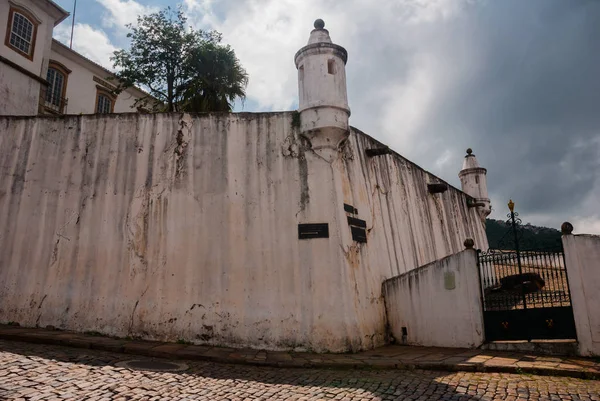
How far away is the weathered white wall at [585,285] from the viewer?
6.77 m

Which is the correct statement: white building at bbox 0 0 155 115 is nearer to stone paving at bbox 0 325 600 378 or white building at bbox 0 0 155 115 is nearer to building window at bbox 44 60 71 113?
building window at bbox 44 60 71 113

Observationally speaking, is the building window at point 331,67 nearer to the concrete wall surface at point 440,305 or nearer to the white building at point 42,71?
the concrete wall surface at point 440,305

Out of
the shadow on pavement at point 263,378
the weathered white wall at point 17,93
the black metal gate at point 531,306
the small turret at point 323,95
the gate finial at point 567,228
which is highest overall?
the weathered white wall at point 17,93

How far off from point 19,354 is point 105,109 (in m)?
18.1

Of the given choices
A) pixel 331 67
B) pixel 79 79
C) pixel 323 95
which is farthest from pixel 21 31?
pixel 323 95

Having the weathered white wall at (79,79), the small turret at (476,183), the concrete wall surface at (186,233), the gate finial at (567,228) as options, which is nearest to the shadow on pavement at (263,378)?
the concrete wall surface at (186,233)

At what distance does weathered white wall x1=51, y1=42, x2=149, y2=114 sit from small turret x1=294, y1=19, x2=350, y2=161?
15160 mm

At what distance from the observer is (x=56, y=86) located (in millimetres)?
19016

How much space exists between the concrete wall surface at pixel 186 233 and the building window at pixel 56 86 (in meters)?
10.3

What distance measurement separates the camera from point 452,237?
14.5 metres

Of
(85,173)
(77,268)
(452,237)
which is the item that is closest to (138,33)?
(85,173)

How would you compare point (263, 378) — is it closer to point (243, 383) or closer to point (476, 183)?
point (243, 383)

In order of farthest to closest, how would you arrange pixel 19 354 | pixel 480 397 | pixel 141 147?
pixel 141 147
pixel 19 354
pixel 480 397

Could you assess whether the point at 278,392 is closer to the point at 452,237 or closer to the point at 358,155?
the point at 358,155
